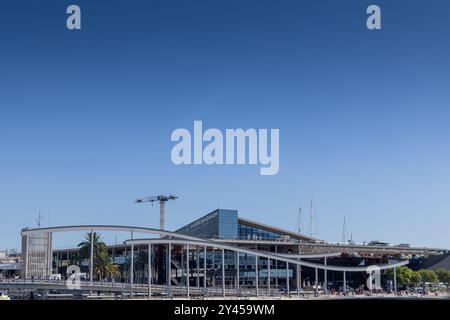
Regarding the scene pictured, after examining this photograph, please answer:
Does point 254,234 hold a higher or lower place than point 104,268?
higher

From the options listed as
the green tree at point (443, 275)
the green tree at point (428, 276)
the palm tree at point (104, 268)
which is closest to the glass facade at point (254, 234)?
the palm tree at point (104, 268)

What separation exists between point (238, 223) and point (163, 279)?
6.02 m

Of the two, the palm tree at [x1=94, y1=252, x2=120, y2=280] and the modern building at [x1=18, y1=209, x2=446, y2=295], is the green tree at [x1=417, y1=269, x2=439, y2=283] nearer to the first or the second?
the modern building at [x1=18, y1=209, x2=446, y2=295]

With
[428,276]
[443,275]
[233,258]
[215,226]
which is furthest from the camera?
[233,258]

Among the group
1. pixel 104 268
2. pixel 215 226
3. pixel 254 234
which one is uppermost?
pixel 215 226

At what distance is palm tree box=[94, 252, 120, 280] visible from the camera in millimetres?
39500

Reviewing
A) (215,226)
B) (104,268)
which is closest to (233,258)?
(215,226)

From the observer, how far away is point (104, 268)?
3966 cm

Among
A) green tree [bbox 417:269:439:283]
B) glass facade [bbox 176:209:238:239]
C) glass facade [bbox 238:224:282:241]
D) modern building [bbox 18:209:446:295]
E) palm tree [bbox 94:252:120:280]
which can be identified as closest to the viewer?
green tree [bbox 417:269:439:283]

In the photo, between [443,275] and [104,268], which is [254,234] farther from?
[443,275]

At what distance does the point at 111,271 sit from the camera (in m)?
39.8

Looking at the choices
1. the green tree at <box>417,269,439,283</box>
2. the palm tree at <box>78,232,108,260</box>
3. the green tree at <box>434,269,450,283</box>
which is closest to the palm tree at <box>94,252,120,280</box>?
the palm tree at <box>78,232,108,260</box>
